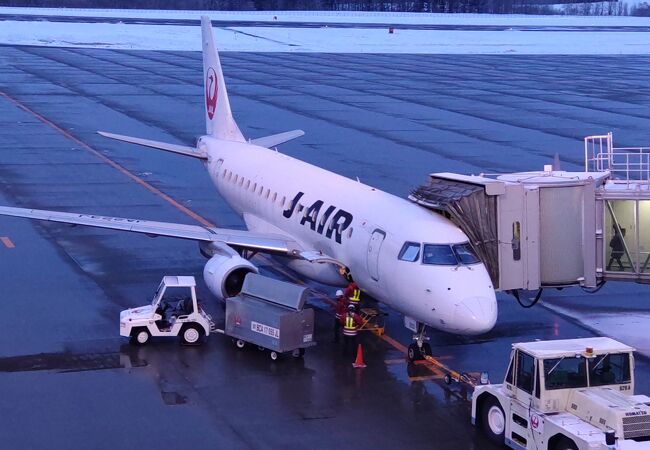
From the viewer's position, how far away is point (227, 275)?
2873 centimetres

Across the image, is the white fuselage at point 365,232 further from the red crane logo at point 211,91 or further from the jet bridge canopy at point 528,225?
the red crane logo at point 211,91

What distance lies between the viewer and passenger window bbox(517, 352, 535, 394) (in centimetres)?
1988

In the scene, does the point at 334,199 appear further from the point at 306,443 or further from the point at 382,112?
the point at 382,112

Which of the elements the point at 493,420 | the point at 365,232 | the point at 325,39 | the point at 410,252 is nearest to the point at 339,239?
the point at 365,232

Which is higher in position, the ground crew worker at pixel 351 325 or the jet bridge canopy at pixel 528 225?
the jet bridge canopy at pixel 528 225

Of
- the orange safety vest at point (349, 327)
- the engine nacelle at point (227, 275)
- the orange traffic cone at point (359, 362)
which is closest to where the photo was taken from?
the orange traffic cone at point (359, 362)

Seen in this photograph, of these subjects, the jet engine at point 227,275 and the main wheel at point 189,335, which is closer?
the main wheel at point 189,335

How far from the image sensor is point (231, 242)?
30.8 metres

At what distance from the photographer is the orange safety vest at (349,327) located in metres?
27.4

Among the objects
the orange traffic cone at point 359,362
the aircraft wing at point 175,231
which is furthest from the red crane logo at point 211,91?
the orange traffic cone at point 359,362

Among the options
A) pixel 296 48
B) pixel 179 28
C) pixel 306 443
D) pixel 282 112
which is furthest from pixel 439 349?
pixel 179 28

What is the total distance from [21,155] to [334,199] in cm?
3149

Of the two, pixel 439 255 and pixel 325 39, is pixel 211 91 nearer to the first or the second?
pixel 439 255

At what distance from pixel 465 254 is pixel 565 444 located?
21.9 feet
